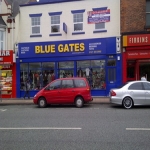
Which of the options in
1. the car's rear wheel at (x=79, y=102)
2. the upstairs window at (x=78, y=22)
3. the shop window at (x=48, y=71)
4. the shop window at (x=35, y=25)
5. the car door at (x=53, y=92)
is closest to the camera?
the car's rear wheel at (x=79, y=102)

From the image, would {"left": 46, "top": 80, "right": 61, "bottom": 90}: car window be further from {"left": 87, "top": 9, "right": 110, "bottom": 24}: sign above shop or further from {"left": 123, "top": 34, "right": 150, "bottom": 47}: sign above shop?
{"left": 87, "top": 9, "right": 110, "bottom": 24}: sign above shop

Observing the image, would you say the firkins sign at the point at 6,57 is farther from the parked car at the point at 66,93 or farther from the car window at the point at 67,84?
the car window at the point at 67,84

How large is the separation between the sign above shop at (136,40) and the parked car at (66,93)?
5801 mm

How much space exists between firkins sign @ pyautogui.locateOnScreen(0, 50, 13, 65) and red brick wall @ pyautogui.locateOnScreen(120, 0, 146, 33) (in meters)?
9.59

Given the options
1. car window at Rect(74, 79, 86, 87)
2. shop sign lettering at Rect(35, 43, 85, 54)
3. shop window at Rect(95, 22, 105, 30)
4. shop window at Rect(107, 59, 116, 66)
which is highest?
shop window at Rect(95, 22, 105, 30)

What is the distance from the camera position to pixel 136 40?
17734 mm

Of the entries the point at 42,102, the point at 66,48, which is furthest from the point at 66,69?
the point at 42,102

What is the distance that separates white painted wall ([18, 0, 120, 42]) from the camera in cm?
1878

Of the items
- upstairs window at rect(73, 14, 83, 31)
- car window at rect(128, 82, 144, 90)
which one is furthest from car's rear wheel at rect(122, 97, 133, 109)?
upstairs window at rect(73, 14, 83, 31)

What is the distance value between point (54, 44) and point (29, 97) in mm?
4894

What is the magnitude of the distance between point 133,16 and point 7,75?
1178 cm

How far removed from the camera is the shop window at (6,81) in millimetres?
20344

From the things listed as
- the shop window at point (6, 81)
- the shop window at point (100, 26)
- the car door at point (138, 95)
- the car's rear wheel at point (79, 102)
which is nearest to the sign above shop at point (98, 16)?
the shop window at point (100, 26)

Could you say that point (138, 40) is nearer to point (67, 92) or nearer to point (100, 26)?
point (100, 26)
